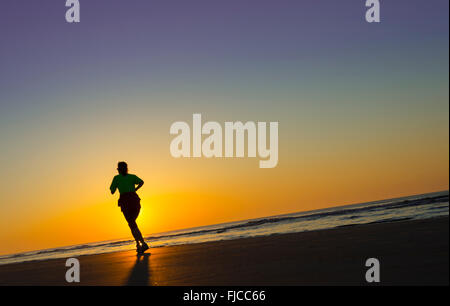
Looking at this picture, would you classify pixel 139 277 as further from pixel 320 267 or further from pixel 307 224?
pixel 307 224

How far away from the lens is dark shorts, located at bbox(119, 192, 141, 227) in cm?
1003

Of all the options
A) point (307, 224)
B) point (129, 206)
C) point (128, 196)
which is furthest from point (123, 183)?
point (307, 224)

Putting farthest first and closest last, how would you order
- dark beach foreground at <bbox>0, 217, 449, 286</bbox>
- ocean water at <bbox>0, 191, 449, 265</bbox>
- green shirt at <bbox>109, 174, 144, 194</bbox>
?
ocean water at <bbox>0, 191, 449, 265</bbox> → green shirt at <bbox>109, 174, 144, 194</bbox> → dark beach foreground at <bbox>0, 217, 449, 286</bbox>

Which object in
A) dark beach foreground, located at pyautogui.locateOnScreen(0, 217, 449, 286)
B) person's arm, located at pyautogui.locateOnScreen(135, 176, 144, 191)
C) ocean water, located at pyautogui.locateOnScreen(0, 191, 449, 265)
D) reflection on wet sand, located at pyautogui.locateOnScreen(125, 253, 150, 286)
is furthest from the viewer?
ocean water, located at pyautogui.locateOnScreen(0, 191, 449, 265)

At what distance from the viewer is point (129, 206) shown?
10.0 meters

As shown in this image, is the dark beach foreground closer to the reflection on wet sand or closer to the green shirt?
the reflection on wet sand

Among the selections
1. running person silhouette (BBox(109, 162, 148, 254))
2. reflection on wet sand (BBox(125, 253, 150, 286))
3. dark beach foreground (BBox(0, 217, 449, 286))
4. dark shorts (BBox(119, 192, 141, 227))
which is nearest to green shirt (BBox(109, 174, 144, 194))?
running person silhouette (BBox(109, 162, 148, 254))

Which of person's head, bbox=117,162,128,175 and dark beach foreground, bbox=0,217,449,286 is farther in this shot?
person's head, bbox=117,162,128,175

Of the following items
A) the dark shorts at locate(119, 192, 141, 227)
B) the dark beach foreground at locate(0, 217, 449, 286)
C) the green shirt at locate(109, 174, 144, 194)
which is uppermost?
the green shirt at locate(109, 174, 144, 194)

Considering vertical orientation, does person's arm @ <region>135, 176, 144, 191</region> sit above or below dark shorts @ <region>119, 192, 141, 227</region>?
above
